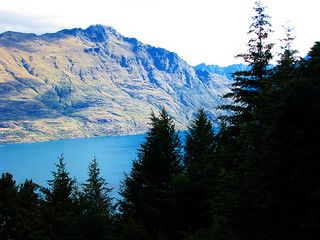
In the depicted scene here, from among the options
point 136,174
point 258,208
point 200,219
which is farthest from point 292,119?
point 136,174

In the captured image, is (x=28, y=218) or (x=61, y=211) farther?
(x=61, y=211)

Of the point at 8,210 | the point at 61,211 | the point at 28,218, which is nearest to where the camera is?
the point at 8,210

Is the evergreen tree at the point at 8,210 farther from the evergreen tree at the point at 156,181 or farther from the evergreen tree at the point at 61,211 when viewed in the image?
the evergreen tree at the point at 156,181

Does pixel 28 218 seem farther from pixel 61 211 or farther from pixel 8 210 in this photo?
pixel 61 211

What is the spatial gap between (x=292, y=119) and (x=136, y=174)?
1830 cm

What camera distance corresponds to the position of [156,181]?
68.9 ft

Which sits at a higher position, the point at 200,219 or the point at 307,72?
the point at 307,72

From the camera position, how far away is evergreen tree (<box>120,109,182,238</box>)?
17.6 meters

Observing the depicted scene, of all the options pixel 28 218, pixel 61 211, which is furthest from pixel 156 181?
pixel 61 211

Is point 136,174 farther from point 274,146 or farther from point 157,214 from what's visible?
point 274,146

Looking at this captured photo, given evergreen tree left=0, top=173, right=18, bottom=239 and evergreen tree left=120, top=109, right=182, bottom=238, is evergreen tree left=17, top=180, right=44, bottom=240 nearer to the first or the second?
evergreen tree left=0, top=173, right=18, bottom=239

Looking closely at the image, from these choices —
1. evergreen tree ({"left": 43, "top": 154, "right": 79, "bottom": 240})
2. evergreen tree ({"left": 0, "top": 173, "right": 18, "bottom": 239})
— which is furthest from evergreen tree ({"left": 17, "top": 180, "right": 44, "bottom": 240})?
evergreen tree ({"left": 43, "top": 154, "right": 79, "bottom": 240})

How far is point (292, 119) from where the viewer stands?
7590 millimetres

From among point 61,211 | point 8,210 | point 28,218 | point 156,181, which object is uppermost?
point 156,181
